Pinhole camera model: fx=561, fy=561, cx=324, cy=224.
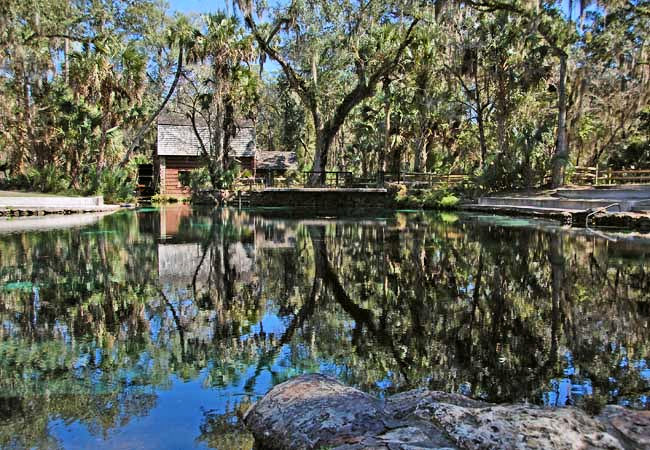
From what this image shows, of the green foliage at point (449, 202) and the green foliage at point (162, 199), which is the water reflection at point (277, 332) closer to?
the green foliage at point (449, 202)

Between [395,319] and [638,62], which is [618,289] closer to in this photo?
[395,319]

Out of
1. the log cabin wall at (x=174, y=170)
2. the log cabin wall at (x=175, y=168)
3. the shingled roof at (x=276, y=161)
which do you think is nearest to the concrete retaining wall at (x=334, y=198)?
the log cabin wall at (x=175, y=168)

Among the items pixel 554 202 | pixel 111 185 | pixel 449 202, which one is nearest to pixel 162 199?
pixel 111 185

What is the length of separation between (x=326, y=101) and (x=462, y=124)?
1403 cm

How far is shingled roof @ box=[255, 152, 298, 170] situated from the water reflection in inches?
1414

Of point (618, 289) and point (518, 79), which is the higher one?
point (518, 79)

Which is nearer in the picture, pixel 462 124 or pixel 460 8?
pixel 460 8

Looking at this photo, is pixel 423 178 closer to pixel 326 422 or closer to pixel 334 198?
pixel 334 198

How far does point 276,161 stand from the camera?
1966 inches

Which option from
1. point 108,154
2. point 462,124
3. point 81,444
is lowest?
point 81,444

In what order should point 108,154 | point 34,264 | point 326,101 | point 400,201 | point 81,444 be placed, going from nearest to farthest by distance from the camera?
point 81,444 < point 34,264 < point 108,154 < point 400,201 < point 326,101

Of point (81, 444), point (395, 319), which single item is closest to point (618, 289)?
point (395, 319)

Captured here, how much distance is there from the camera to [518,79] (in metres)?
31.5

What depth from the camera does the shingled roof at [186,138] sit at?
4678cm
